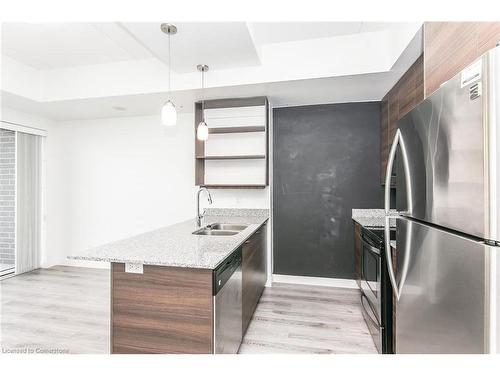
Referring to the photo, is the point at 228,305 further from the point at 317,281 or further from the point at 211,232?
the point at 317,281

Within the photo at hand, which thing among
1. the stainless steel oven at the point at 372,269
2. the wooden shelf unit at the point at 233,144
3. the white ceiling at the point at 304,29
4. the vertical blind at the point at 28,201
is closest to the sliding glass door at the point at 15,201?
the vertical blind at the point at 28,201

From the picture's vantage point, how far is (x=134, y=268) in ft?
4.84

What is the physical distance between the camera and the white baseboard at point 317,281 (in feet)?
10.8

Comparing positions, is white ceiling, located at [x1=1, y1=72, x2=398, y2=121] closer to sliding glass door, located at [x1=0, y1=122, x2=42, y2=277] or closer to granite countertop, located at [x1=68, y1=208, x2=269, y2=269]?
sliding glass door, located at [x1=0, y1=122, x2=42, y2=277]

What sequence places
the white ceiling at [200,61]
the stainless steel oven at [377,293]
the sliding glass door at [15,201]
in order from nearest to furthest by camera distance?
1. the stainless steel oven at [377,293]
2. the white ceiling at [200,61]
3. the sliding glass door at [15,201]

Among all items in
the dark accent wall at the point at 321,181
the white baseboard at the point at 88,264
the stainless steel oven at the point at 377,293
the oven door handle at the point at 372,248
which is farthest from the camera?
the white baseboard at the point at 88,264

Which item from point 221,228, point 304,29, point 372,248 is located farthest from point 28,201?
point 372,248

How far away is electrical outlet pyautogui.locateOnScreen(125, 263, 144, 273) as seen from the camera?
147 centimetres

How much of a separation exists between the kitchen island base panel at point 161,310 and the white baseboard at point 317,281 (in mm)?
2259

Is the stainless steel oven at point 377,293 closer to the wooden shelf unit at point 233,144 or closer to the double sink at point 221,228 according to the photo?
the double sink at point 221,228

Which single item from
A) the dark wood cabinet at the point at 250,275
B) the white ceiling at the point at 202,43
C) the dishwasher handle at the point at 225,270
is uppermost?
the white ceiling at the point at 202,43

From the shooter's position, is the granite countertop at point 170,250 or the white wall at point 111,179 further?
the white wall at point 111,179

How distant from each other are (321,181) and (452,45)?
2281 mm

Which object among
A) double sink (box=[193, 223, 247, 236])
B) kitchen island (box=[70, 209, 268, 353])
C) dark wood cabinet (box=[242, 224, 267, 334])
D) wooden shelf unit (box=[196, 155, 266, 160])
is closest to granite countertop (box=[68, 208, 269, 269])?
kitchen island (box=[70, 209, 268, 353])
